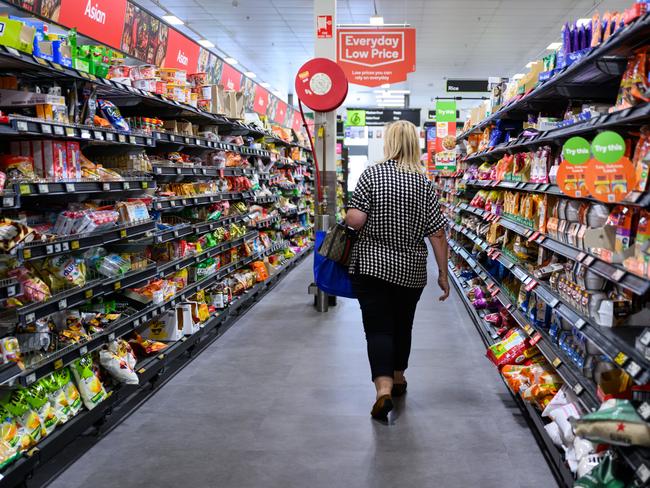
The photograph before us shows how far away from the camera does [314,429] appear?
3.63 meters

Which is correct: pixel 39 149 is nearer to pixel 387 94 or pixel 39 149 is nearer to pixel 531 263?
pixel 531 263

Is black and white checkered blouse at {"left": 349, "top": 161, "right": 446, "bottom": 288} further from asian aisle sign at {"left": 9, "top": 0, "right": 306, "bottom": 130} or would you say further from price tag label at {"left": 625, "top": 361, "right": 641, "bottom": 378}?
asian aisle sign at {"left": 9, "top": 0, "right": 306, "bottom": 130}

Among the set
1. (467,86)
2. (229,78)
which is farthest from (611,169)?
(467,86)

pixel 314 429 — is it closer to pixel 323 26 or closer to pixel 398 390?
pixel 398 390

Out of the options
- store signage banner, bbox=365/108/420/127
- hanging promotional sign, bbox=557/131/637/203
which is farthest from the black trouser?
store signage banner, bbox=365/108/420/127

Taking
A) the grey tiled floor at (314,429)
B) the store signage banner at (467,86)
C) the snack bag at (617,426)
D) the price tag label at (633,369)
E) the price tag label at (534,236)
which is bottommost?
the grey tiled floor at (314,429)

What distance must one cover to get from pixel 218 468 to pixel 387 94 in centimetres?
1882

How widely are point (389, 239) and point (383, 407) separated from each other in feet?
3.21

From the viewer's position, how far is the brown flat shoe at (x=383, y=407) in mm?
3627

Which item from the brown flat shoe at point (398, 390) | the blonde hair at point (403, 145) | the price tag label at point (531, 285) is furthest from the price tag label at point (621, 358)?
the brown flat shoe at point (398, 390)

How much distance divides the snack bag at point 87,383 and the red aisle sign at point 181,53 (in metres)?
4.22

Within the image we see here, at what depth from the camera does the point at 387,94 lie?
817 inches

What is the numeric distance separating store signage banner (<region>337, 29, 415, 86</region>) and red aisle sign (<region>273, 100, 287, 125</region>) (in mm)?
3714

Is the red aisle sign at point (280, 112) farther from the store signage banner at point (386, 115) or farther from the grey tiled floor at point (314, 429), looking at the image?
the store signage banner at point (386, 115)
